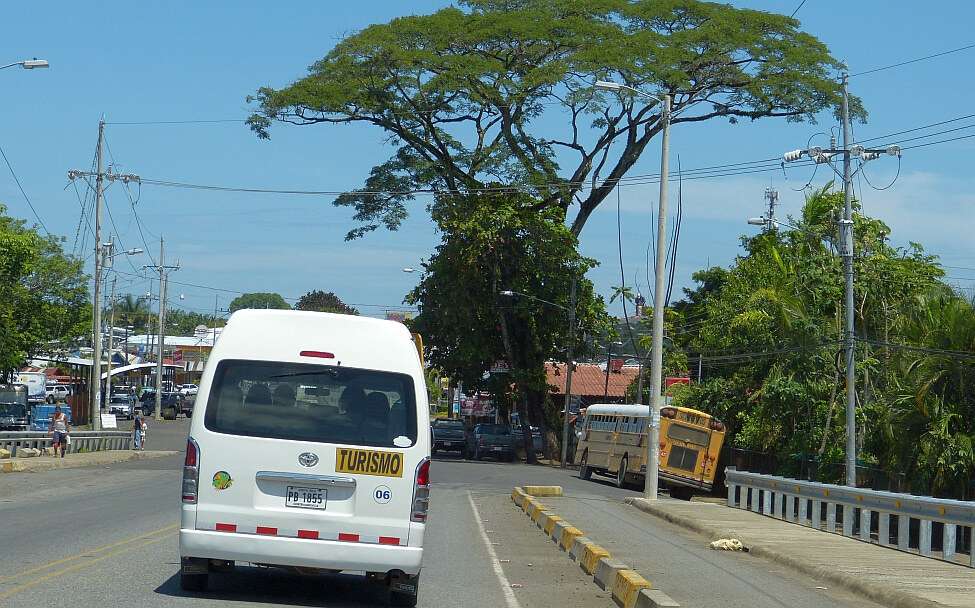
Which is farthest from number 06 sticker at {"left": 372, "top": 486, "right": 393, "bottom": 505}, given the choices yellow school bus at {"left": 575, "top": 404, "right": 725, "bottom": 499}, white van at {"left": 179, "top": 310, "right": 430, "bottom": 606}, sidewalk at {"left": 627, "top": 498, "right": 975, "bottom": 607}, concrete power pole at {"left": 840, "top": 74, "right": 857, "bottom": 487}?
yellow school bus at {"left": 575, "top": 404, "right": 725, "bottom": 499}

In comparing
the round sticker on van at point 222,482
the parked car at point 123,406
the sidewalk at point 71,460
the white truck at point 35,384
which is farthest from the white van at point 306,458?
the parked car at point 123,406

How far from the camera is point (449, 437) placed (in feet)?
197

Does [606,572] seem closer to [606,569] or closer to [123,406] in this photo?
[606,569]

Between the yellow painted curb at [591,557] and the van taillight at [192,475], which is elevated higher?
the van taillight at [192,475]

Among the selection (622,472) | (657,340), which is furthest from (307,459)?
(622,472)

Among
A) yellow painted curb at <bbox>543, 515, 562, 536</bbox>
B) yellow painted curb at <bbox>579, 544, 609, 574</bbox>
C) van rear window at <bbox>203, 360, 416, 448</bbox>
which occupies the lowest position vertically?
yellow painted curb at <bbox>543, 515, 562, 536</bbox>

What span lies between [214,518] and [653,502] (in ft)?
64.6

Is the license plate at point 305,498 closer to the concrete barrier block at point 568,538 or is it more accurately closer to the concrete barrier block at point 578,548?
the concrete barrier block at point 578,548

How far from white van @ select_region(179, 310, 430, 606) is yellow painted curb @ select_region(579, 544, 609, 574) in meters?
3.55

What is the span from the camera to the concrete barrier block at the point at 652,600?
961 cm

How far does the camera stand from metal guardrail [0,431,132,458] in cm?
3747

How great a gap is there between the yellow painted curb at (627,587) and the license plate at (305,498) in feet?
9.69

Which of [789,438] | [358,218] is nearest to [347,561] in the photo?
[789,438]

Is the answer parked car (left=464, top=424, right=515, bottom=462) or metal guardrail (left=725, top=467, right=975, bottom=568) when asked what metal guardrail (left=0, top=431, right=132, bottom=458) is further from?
metal guardrail (left=725, top=467, right=975, bottom=568)
